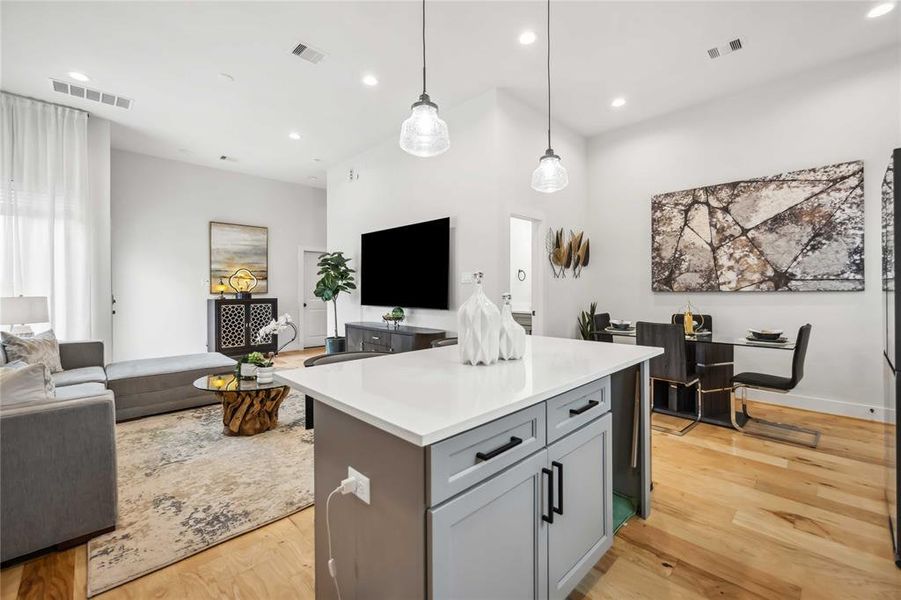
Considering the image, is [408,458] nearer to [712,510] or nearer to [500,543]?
[500,543]

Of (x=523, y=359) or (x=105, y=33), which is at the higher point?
(x=105, y=33)

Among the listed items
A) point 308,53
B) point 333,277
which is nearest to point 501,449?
point 308,53

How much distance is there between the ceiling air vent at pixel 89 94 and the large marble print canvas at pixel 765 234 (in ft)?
19.9

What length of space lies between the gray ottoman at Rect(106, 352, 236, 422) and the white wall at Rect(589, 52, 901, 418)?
476cm

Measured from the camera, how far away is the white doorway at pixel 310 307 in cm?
744

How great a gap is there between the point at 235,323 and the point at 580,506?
6.08 metres

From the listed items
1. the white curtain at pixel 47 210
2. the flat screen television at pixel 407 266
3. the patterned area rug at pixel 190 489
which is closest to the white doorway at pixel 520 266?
the flat screen television at pixel 407 266

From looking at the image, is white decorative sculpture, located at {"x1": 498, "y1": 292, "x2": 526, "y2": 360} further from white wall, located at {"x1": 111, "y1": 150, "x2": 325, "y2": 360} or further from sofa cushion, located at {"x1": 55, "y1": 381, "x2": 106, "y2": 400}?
white wall, located at {"x1": 111, "y1": 150, "x2": 325, "y2": 360}

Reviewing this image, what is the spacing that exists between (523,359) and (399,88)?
3405 millimetres

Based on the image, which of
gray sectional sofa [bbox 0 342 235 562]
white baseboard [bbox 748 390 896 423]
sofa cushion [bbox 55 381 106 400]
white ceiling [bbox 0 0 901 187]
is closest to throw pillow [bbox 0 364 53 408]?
gray sectional sofa [bbox 0 342 235 562]

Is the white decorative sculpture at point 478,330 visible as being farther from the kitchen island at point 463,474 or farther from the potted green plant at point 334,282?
the potted green plant at point 334,282

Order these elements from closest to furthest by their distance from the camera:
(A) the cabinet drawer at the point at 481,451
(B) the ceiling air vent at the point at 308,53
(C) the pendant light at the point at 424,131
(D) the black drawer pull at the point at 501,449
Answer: (A) the cabinet drawer at the point at 481,451 → (D) the black drawer pull at the point at 501,449 → (C) the pendant light at the point at 424,131 → (B) the ceiling air vent at the point at 308,53

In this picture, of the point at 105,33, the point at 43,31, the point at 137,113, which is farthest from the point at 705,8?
the point at 137,113

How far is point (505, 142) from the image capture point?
3965 millimetres
